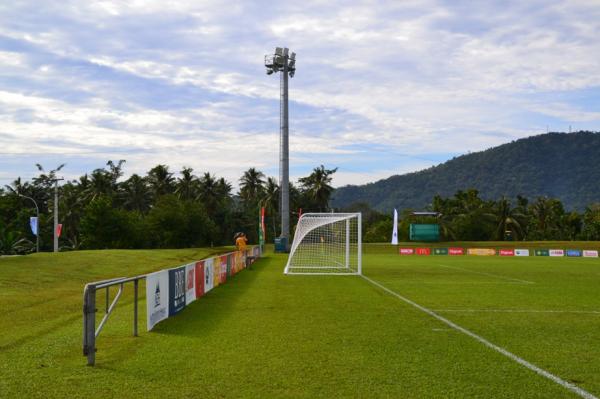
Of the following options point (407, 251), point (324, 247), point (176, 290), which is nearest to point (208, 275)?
point (176, 290)

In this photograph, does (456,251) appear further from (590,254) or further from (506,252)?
(590,254)

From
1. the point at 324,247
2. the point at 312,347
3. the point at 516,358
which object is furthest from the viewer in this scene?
the point at 324,247

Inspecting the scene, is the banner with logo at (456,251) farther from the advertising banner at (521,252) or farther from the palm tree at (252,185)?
the palm tree at (252,185)

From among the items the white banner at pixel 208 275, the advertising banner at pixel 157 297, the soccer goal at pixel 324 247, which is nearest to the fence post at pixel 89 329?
the advertising banner at pixel 157 297

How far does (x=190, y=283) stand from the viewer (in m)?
15.7

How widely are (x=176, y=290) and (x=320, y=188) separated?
86.2 metres

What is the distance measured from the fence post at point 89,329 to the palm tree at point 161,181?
9072cm

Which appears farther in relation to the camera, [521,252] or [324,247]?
[521,252]

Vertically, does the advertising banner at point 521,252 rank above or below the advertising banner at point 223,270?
below

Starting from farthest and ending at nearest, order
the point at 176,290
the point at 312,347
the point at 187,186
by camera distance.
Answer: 1. the point at 187,186
2. the point at 176,290
3. the point at 312,347

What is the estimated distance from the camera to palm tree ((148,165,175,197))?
9744 centimetres

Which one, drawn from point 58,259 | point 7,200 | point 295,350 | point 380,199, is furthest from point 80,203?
point 380,199

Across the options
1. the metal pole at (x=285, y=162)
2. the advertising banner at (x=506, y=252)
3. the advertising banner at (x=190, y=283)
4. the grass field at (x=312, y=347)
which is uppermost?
the metal pole at (x=285, y=162)

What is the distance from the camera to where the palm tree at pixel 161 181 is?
9744 centimetres
